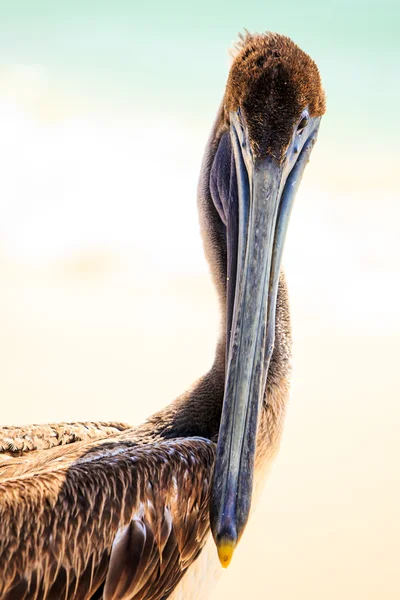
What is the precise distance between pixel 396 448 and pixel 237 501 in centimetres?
510

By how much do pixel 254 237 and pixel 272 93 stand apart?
443 mm

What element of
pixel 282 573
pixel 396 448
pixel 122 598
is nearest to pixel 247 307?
pixel 122 598

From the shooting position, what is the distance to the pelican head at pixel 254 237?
2.20 m

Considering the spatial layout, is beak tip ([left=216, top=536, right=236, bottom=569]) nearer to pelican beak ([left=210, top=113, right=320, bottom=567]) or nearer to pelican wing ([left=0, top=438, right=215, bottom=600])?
pelican beak ([left=210, top=113, right=320, bottom=567])

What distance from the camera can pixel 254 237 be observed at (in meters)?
2.25

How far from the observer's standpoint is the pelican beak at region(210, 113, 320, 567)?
7.17 ft

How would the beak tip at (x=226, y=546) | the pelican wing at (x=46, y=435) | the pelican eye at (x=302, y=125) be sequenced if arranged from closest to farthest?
the beak tip at (x=226, y=546)
the pelican eye at (x=302, y=125)
the pelican wing at (x=46, y=435)

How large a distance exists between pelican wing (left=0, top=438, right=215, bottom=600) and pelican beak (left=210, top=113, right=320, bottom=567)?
29 centimetres

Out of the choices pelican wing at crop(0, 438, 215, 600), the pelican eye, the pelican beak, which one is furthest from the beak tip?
the pelican eye

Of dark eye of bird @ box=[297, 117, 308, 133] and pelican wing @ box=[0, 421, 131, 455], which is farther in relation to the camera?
pelican wing @ box=[0, 421, 131, 455]

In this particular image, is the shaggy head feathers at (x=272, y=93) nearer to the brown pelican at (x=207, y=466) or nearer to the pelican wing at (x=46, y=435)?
the brown pelican at (x=207, y=466)

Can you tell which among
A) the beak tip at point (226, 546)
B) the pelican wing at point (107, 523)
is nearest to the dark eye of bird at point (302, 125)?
the pelican wing at point (107, 523)

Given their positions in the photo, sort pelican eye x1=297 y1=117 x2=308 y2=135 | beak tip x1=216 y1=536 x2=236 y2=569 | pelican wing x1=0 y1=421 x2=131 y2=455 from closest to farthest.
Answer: beak tip x1=216 y1=536 x2=236 y2=569
pelican eye x1=297 y1=117 x2=308 y2=135
pelican wing x1=0 y1=421 x2=131 y2=455

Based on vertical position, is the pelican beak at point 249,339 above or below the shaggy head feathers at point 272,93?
below
